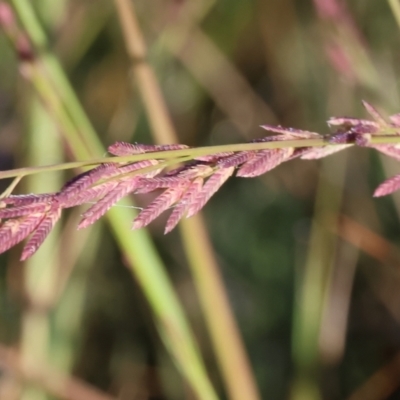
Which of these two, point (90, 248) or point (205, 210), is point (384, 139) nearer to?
point (90, 248)

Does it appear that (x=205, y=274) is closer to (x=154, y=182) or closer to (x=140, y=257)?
(x=140, y=257)

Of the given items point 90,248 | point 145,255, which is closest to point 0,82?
point 90,248

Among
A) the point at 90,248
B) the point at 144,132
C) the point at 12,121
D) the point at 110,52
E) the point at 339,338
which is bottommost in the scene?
the point at 339,338

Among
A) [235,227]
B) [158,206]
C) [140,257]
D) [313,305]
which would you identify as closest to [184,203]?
[158,206]

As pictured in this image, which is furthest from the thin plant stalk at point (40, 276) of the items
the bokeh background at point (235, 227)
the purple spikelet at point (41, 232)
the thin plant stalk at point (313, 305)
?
the purple spikelet at point (41, 232)

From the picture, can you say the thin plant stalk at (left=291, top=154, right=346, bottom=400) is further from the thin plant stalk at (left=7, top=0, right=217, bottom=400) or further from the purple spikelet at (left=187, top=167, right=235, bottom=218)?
the purple spikelet at (left=187, top=167, right=235, bottom=218)

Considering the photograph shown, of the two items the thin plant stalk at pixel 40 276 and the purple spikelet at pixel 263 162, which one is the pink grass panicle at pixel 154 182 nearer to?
the purple spikelet at pixel 263 162
